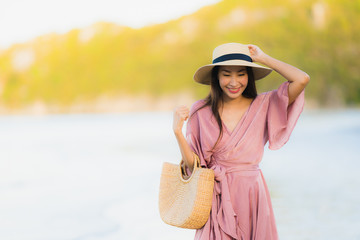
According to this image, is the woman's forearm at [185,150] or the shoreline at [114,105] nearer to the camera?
the woman's forearm at [185,150]

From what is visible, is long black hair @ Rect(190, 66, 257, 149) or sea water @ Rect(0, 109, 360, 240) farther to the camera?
sea water @ Rect(0, 109, 360, 240)

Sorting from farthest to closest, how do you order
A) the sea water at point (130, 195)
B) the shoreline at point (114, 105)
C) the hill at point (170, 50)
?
1. the hill at point (170, 50)
2. the shoreline at point (114, 105)
3. the sea water at point (130, 195)

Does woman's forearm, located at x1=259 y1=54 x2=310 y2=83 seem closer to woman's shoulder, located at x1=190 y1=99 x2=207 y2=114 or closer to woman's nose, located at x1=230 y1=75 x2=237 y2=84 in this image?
woman's nose, located at x1=230 y1=75 x2=237 y2=84

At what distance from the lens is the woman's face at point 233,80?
1.75 metres

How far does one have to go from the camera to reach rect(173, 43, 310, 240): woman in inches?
66.2

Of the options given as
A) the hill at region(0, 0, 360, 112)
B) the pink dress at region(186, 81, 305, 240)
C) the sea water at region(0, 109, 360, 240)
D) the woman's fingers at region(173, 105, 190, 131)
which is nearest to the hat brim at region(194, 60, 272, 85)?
the pink dress at region(186, 81, 305, 240)

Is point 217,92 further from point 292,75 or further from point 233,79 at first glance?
point 292,75

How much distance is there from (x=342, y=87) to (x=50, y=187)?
4149 centimetres

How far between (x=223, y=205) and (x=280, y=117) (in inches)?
16.5

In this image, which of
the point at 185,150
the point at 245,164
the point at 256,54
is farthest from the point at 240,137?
the point at 256,54

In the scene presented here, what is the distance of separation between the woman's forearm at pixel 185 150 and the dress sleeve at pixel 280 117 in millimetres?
329

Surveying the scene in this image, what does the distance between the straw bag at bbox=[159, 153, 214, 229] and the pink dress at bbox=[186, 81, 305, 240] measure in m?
0.06

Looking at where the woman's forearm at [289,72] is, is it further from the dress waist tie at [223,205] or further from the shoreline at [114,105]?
the shoreline at [114,105]

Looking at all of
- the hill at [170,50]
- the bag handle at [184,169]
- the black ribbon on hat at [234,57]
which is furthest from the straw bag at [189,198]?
the hill at [170,50]
